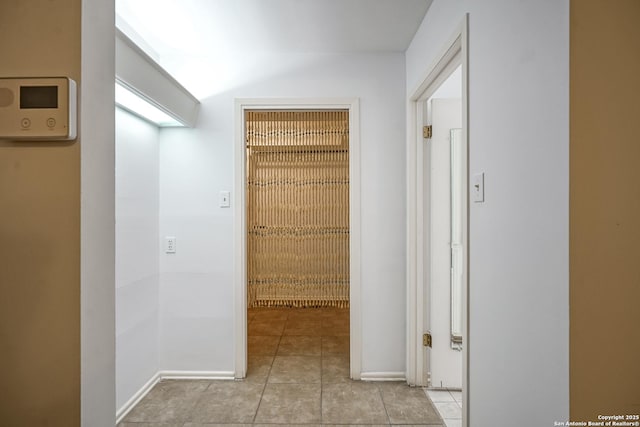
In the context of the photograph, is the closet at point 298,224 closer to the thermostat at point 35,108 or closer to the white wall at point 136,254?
the white wall at point 136,254

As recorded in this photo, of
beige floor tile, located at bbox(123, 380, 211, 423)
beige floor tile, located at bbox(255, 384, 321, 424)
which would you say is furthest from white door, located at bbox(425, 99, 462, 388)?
beige floor tile, located at bbox(123, 380, 211, 423)

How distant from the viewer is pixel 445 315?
93.7 inches

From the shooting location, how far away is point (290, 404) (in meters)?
2.21

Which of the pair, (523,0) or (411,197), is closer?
(523,0)

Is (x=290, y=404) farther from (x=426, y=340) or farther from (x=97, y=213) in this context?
(x=97, y=213)

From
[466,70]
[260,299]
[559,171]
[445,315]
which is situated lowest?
[260,299]

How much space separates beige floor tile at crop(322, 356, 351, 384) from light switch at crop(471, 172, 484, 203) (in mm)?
1820

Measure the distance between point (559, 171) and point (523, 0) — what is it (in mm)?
580

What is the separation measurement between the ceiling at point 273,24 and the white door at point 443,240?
2.04 feet

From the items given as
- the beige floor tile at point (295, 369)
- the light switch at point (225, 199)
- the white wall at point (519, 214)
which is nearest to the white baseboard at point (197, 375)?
the beige floor tile at point (295, 369)

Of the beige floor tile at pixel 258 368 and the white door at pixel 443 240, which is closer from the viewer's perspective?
the white door at pixel 443 240

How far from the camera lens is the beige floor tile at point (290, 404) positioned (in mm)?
2057
